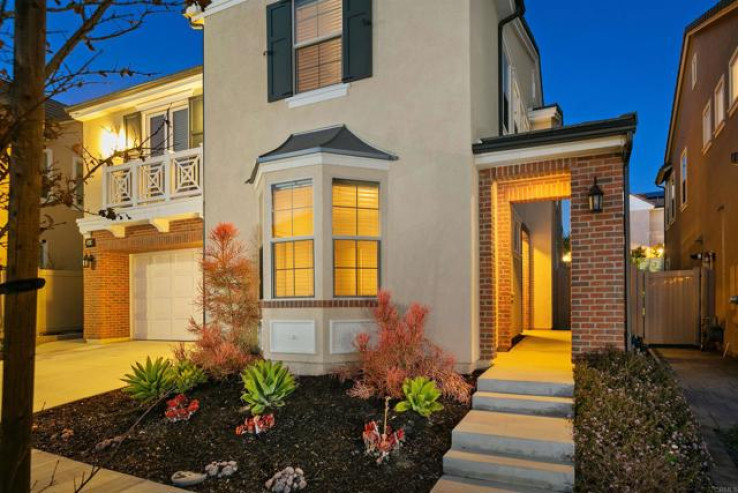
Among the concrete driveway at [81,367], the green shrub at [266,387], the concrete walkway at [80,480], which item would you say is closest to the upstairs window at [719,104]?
the green shrub at [266,387]

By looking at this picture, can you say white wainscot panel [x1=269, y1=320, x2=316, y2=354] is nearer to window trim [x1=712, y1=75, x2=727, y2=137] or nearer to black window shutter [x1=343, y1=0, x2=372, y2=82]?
black window shutter [x1=343, y1=0, x2=372, y2=82]

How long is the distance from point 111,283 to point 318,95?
7.74m

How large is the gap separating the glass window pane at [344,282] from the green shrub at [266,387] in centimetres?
160

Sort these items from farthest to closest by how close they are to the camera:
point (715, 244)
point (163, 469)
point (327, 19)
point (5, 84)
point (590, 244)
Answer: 1. point (715, 244)
2. point (327, 19)
3. point (590, 244)
4. point (163, 469)
5. point (5, 84)

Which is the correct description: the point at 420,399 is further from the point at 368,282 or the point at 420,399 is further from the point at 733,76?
the point at 733,76

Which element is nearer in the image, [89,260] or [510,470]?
[510,470]

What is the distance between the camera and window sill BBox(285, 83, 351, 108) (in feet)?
25.6

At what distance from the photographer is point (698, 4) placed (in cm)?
8644

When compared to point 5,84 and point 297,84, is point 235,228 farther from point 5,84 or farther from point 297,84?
point 5,84

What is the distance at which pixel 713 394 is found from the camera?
7.05 meters

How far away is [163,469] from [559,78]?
136780mm

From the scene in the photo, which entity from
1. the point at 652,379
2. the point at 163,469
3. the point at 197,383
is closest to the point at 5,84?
the point at 163,469

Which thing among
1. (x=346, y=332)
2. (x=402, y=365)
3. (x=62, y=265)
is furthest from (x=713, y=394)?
(x=62, y=265)

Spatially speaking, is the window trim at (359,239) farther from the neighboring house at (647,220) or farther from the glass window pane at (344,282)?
the neighboring house at (647,220)
